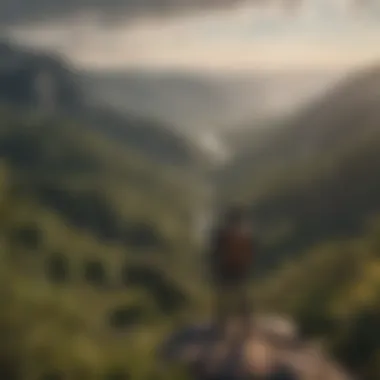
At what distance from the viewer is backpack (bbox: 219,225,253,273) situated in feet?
4.31

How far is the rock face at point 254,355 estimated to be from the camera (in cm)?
128

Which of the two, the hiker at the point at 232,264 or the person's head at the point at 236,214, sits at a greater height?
the person's head at the point at 236,214

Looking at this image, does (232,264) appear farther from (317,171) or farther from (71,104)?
(71,104)

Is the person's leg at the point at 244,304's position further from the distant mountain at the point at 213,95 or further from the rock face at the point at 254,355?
the distant mountain at the point at 213,95

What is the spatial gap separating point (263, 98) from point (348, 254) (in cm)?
30

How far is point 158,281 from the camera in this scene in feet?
4.40

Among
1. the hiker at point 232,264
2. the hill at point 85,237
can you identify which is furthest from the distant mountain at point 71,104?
the hiker at point 232,264

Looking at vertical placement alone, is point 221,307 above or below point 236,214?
below

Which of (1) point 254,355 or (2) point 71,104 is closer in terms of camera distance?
(1) point 254,355

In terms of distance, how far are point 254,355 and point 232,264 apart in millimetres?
151

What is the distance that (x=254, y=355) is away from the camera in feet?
4.20

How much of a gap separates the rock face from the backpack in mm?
92

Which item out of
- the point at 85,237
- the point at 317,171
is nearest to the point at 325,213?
the point at 317,171

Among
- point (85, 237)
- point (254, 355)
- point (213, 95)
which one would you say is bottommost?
point (254, 355)
